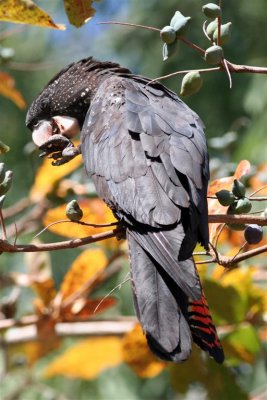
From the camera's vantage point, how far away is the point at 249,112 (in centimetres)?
404

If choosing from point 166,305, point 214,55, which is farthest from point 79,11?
point 166,305

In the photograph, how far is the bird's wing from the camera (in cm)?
193

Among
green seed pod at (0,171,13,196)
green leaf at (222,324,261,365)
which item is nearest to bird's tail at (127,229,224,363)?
green seed pod at (0,171,13,196)

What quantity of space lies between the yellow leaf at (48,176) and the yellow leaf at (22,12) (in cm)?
110

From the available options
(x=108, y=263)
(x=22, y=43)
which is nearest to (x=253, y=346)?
(x=108, y=263)

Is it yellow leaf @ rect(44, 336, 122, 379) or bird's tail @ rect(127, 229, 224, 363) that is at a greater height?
bird's tail @ rect(127, 229, 224, 363)

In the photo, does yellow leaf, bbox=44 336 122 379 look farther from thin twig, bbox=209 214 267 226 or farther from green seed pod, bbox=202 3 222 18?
green seed pod, bbox=202 3 222 18

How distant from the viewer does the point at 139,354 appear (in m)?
2.72

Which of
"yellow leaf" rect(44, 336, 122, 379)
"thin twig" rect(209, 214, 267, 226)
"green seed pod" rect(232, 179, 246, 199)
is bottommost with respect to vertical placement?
"yellow leaf" rect(44, 336, 122, 379)

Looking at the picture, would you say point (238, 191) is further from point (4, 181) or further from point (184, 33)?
point (4, 181)

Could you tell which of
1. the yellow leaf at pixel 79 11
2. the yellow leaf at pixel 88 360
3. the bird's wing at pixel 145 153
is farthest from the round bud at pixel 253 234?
the yellow leaf at pixel 88 360

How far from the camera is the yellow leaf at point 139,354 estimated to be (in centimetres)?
264

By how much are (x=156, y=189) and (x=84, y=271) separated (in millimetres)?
998

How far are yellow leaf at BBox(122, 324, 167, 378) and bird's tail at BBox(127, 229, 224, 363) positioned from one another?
0.72 meters
